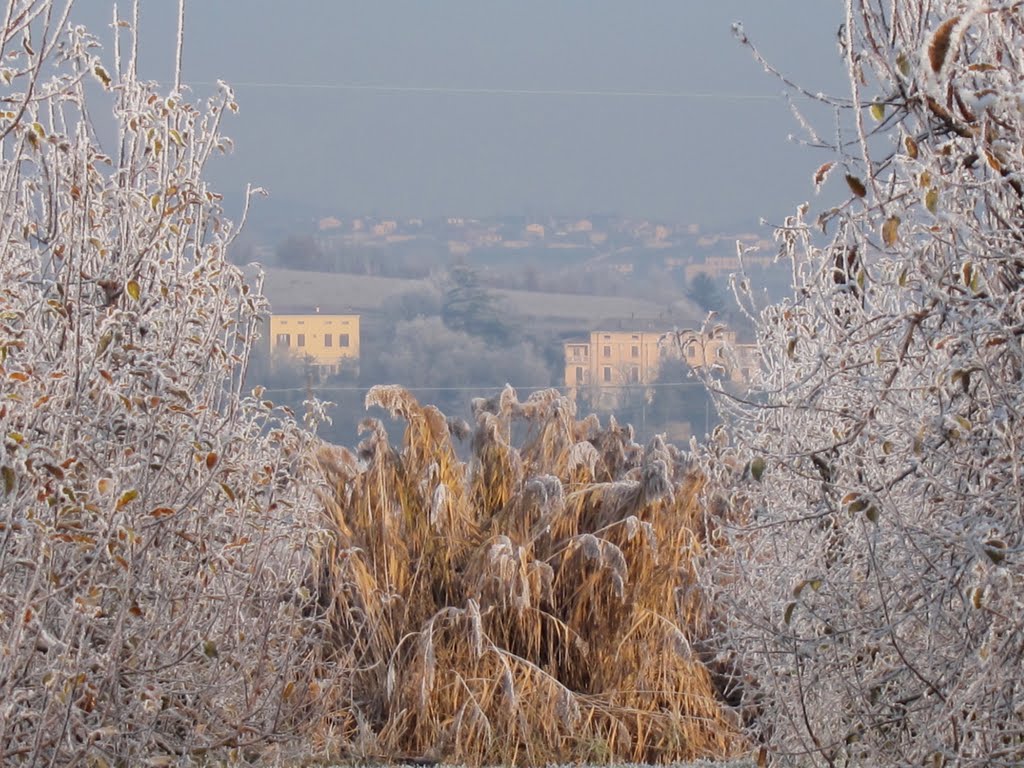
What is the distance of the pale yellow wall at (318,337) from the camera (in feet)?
31.0

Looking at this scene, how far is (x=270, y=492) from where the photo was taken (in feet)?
11.0

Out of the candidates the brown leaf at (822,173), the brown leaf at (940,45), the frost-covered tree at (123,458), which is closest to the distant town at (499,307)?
the frost-covered tree at (123,458)

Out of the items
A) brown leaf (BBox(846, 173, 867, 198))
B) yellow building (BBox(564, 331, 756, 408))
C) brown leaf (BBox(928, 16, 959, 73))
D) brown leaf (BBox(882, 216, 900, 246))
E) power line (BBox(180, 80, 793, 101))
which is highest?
power line (BBox(180, 80, 793, 101))

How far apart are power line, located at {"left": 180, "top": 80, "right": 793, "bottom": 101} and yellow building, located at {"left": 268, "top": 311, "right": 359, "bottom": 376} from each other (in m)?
1.73

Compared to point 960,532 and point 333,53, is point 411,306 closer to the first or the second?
point 333,53

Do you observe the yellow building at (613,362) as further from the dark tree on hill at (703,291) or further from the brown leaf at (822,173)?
the brown leaf at (822,173)

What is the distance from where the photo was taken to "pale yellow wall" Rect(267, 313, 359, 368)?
944cm

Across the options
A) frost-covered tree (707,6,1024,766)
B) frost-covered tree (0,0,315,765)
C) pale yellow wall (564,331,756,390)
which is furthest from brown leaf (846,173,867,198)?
pale yellow wall (564,331,756,390)

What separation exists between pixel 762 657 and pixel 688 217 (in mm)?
7793

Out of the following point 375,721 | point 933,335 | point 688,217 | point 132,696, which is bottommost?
point 375,721

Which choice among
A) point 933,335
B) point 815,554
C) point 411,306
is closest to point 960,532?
point 933,335

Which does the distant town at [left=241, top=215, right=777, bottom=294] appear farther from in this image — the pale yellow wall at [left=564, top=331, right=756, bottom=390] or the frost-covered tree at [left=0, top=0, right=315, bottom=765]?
the frost-covered tree at [left=0, top=0, right=315, bottom=765]

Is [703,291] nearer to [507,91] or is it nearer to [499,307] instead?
[499,307]

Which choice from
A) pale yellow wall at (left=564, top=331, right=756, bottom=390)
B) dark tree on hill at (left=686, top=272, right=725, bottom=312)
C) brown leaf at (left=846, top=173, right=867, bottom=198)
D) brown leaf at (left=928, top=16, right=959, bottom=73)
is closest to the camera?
brown leaf at (left=928, top=16, right=959, bottom=73)
